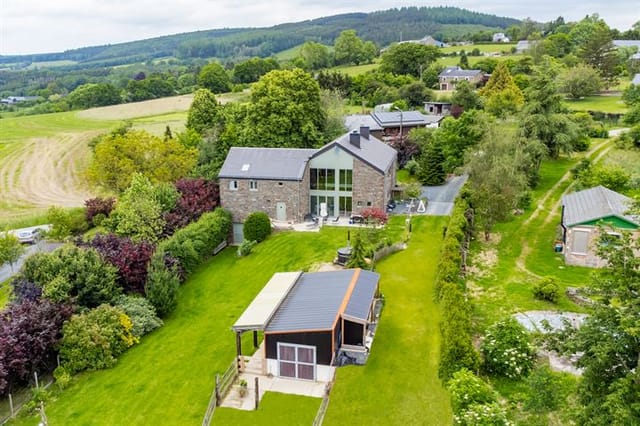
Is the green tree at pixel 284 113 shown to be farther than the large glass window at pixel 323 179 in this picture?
Yes

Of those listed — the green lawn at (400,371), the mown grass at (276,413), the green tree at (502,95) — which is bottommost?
the mown grass at (276,413)

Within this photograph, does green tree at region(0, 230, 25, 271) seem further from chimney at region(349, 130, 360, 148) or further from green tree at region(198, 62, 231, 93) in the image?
green tree at region(198, 62, 231, 93)

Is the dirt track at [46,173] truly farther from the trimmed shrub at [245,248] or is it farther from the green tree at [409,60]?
the green tree at [409,60]

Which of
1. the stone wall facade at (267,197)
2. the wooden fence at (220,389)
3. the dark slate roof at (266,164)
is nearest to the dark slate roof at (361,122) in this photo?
the dark slate roof at (266,164)

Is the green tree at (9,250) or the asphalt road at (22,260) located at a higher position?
the green tree at (9,250)

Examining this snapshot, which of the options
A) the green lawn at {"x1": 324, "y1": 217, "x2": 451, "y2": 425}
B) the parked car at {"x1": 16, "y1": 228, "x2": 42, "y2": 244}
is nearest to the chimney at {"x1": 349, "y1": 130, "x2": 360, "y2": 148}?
the green lawn at {"x1": 324, "y1": 217, "x2": 451, "y2": 425}

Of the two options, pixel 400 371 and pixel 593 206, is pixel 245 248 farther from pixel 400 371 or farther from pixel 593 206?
pixel 593 206
